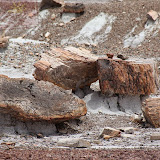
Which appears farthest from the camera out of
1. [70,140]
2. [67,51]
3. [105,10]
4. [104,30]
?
[105,10]

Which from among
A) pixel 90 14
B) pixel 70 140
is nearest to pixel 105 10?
pixel 90 14

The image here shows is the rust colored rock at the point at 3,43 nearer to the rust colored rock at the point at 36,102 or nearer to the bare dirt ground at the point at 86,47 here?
the bare dirt ground at the point at 86,47

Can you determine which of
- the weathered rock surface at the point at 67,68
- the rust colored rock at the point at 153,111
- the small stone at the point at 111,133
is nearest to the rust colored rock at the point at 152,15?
the weathered rock surface at the point at 67,68

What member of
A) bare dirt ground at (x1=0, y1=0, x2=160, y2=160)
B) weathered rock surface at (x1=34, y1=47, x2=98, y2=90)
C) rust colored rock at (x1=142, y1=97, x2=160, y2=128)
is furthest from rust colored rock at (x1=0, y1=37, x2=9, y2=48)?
rust colored rock at (x1=142, y1=97, x2=160, y2=128)

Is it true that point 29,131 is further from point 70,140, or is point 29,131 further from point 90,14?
point 90,14

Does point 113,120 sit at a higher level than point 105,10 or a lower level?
lower

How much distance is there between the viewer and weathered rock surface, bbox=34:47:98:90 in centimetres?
1277

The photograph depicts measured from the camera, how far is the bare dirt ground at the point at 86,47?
696cm

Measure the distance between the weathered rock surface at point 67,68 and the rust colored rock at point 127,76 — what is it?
570 mm

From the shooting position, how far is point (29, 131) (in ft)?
33.6

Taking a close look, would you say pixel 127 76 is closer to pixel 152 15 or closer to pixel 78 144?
pixel 78 144

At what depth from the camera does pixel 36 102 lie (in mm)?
10305

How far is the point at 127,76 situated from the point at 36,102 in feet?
11.7

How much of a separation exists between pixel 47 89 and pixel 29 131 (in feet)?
4.19
